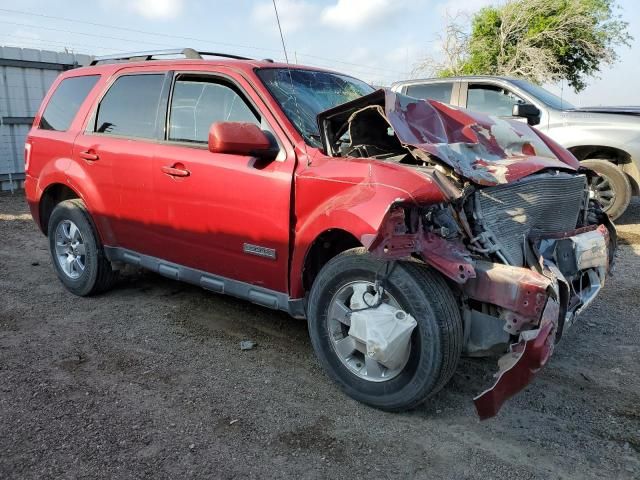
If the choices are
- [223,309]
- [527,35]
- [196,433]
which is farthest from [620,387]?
[527,35]

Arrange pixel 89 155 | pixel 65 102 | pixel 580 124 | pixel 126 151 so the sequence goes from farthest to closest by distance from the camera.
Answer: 1. pixel 580 124
2. pixel 65 102
3. pixel 89 155
4. pixel 126 151

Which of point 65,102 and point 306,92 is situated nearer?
point 306,92

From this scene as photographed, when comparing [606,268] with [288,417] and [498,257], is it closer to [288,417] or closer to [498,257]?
[498,257]

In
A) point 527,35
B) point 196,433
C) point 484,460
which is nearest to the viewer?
point 484,460

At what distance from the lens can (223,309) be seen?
14.7 feet

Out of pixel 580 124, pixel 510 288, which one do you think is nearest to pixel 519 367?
pixel 510 288

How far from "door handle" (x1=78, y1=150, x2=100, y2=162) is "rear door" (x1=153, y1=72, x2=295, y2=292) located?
0.75 metres

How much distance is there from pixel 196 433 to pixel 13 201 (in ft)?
26.6

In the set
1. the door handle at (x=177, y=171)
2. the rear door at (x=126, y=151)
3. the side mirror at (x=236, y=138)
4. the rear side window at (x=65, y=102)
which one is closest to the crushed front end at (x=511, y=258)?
the side mirror at (x=236, y=138)

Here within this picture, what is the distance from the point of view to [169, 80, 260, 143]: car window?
3646 mm

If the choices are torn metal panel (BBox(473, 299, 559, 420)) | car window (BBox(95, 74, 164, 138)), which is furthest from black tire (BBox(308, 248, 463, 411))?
car window (BBox(95, 74, 164, 138))

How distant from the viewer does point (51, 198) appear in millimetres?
5043

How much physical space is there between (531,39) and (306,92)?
20.4 meters

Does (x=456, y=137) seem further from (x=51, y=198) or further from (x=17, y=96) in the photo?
(x=17, y=96)
